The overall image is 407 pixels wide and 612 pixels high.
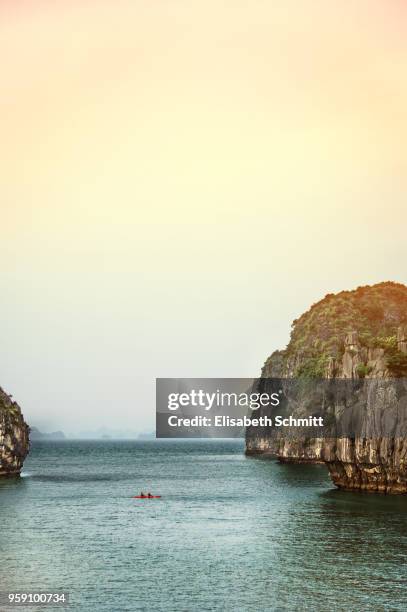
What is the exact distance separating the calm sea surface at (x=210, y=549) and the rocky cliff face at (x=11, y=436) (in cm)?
1557

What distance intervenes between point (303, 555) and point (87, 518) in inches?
1395

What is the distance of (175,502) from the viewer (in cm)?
12450

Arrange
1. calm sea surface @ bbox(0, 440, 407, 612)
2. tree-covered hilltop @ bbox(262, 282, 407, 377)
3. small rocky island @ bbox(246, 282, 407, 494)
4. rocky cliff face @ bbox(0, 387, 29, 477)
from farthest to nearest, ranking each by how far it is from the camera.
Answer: rocky cliff face @ bbox(0, 387, 29, 477)
tree-covered hilltop @ bbox(262, 282, 407, 377)
small rocky island @ bbox(246, 282, 407, 494)
calm sea surface @ bbox(0, 440, 407, 612)

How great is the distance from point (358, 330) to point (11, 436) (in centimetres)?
6311

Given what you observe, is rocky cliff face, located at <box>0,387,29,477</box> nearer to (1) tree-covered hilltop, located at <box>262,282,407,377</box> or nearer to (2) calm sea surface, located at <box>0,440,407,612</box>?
(2) calm sea surface, located at <box>0,440,407,612</box>

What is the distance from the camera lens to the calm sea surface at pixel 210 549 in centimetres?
6312

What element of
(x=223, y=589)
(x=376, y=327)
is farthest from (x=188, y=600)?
(x=376, y=327)

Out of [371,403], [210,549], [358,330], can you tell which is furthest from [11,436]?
[210,549]

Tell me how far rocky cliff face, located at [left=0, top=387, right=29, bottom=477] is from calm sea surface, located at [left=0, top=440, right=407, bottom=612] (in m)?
15.6

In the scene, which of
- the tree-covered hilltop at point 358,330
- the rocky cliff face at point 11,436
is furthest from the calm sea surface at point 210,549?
the tree-covered hilltop at point 358,330

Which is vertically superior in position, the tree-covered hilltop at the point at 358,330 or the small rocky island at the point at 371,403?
the tree-covered hilltop at the point at 358,330

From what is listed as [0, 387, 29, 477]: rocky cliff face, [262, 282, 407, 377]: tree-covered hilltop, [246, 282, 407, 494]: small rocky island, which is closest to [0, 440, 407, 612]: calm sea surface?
[246, 282, 407, 494]: small rocky island

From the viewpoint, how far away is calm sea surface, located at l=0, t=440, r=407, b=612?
207 feet

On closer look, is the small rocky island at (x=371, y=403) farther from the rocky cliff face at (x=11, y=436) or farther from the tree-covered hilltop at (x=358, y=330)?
the rocky cliff face at (x=11, y=436)
